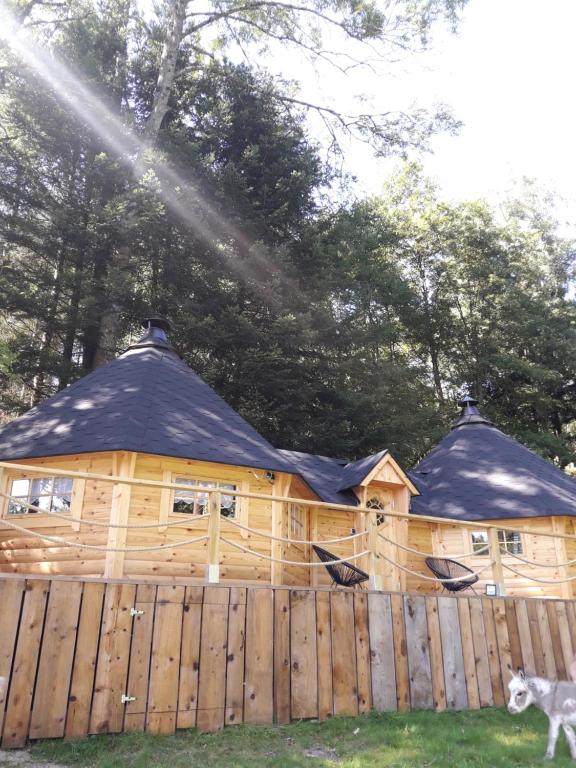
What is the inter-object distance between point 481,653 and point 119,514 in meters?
5.12

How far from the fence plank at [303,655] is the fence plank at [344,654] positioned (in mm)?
234

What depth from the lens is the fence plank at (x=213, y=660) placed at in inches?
199

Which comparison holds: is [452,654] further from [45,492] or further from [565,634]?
[45,492]

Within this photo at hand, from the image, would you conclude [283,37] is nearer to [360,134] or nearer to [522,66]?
[360,134]

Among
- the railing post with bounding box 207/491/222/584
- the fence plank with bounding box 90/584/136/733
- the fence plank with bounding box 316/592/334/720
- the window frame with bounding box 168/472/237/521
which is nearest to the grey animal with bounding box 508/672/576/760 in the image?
the fence plank with bounding box 316/592/334/720

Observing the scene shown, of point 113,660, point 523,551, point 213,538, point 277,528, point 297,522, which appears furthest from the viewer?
point 523,551

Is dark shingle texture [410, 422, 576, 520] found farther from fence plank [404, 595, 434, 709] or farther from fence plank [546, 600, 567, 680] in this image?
fence plank [404, 595, 434, 709]

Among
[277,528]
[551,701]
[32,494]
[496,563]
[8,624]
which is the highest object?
[32,494]

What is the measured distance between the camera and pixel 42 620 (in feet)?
15.6

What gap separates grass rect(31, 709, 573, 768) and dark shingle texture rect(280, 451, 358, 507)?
20.2 ft

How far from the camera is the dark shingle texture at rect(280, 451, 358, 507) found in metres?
12.4

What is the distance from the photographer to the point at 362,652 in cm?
600

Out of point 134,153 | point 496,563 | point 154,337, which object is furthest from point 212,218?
point 496,563

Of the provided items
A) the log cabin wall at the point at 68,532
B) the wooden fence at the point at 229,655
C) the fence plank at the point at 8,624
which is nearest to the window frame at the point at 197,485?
the log cabin wall at the point at 68,532
